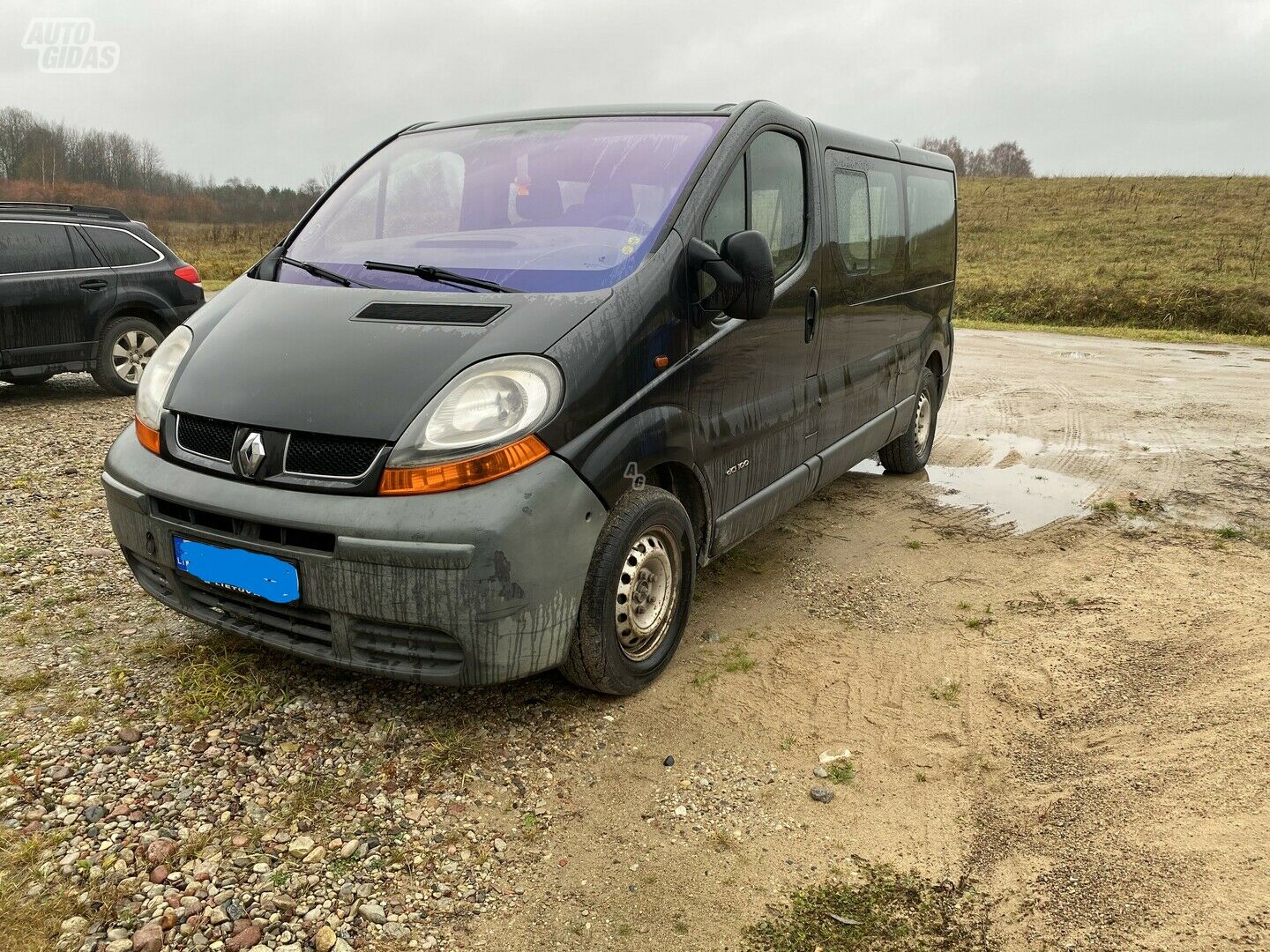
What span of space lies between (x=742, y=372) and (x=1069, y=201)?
125 feet

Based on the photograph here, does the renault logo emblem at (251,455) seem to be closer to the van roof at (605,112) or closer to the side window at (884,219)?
the van roof at (605,112)

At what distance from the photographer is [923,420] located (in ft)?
21.2

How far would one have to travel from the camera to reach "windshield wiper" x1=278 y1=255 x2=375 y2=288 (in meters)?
3.35

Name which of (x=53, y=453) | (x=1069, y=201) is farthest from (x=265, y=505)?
(x=1069, y=201)

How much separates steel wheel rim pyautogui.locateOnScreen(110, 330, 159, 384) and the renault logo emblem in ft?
22.0

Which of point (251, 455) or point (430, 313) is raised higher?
point (430, 313)

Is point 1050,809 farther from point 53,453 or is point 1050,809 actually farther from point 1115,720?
point 53,453

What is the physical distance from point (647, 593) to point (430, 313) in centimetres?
120

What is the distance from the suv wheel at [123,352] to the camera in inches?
334

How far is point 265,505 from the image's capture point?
2725 millimetres

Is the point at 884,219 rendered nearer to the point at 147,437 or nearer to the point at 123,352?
the point at 147,437

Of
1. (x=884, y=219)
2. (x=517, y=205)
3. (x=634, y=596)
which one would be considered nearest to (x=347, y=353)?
(x=517, y=205)

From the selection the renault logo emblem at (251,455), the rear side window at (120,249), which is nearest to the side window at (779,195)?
the renault logo emblem at (251,455)

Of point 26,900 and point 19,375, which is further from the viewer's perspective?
point 19,375
